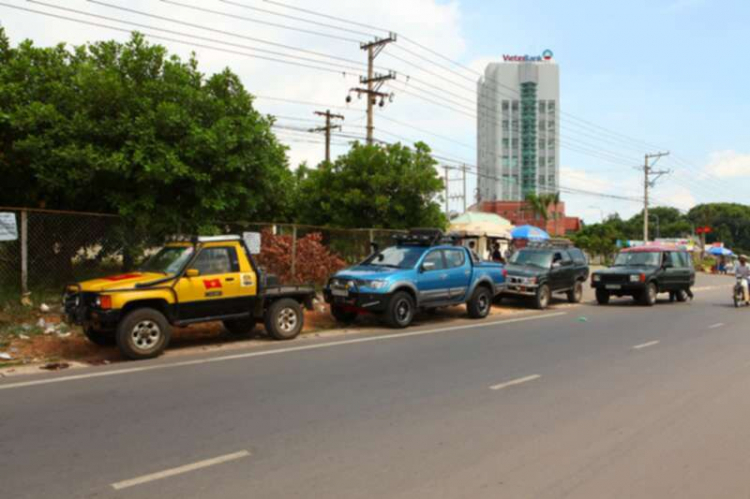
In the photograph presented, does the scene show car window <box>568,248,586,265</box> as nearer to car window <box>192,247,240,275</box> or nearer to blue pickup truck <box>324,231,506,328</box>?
blue pickup truck <box>324,231,506,328</box>

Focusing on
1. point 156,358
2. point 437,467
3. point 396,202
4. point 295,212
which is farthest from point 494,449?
point 295,212

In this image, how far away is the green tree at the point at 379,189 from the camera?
2078 cm

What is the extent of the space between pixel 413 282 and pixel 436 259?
1.16 metres

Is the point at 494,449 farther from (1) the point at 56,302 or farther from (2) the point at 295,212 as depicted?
(2) the point at 295,212

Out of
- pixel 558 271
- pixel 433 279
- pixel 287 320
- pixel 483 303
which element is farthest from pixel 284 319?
pixel 558 271

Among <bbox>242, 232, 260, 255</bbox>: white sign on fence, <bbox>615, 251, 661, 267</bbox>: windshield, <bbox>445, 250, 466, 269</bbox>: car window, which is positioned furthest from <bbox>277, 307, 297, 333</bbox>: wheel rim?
<bbox>615, 251, 661, 267</bbox>: windshield

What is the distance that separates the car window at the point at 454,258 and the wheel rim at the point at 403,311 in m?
1.86

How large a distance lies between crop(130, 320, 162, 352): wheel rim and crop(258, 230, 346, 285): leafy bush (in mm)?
6538

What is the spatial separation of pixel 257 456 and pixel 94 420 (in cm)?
207

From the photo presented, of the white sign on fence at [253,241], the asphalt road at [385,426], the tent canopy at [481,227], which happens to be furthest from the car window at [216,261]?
the tent canopy at [481,227]

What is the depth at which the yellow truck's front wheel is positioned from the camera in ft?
28.3

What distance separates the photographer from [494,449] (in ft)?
16.5

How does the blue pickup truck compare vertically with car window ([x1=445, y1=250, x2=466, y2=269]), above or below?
below

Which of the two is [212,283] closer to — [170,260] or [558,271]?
[170,260]
